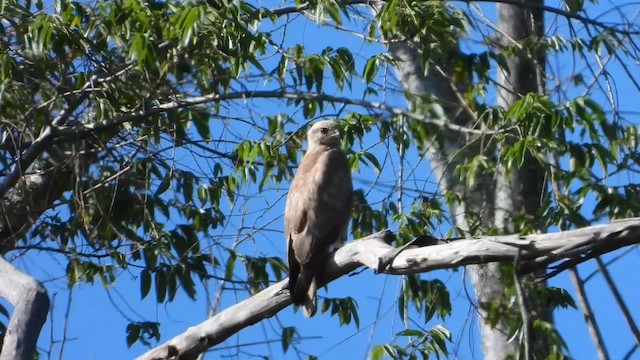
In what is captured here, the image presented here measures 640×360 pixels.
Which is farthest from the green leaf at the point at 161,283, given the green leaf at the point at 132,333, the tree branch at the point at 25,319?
the tree branch at the point at 25,319

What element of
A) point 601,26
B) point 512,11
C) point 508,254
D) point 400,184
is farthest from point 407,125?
point 512,11

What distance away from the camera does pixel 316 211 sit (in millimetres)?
5816

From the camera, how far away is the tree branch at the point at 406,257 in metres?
3.55

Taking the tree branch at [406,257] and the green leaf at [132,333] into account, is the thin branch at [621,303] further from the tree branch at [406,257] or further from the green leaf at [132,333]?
the green leaf at [132,333]

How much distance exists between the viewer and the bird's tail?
478 centimetres

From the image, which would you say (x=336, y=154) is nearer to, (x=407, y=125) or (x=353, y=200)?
(x=353, y=200)

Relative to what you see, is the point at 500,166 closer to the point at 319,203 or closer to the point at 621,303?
the point at 319,203

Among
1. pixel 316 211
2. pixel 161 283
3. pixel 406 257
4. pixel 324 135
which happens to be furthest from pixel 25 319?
pixel 324 135

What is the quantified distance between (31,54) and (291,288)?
5.76ft

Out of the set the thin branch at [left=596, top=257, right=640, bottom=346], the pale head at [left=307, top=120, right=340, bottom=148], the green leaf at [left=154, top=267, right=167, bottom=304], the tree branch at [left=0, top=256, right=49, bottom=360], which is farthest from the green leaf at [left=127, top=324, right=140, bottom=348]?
the thin branch at [left=596, top=257, right=640, bottom=346]

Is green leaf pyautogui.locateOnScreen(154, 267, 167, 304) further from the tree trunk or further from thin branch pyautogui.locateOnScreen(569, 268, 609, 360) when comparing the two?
thin branch pyautogui.locateOnScreen(569, 268, 609, 360)

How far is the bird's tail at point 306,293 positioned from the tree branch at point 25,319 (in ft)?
3.12

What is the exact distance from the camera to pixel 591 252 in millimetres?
3580

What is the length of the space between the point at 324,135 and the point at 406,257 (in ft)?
8.88
